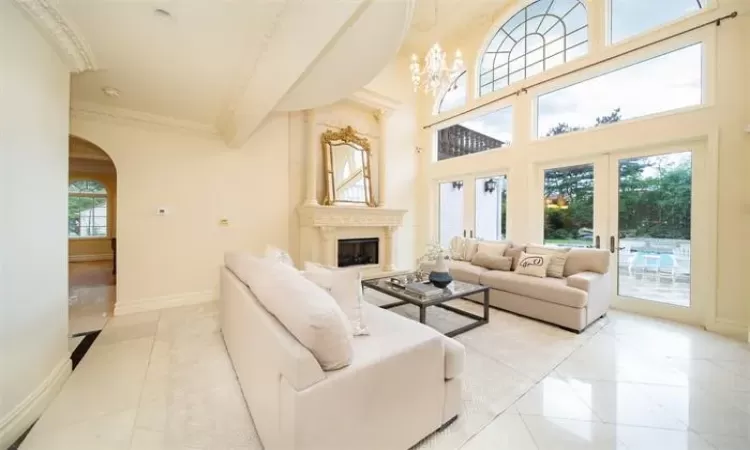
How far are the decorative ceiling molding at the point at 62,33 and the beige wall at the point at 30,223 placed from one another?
0.20 ft

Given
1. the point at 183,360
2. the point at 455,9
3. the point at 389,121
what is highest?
the point at 455,9

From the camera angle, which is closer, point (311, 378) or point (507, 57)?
point (311, 378)

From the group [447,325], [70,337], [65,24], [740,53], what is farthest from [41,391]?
[740,53]

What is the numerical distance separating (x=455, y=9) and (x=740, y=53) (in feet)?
12.5

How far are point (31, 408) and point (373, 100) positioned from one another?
5.67m

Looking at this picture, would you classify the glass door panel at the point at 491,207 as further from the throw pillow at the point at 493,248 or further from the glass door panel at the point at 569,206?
the throw pillow at the point at 493,248

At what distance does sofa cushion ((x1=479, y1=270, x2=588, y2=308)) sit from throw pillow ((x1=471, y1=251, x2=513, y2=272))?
0.15 m

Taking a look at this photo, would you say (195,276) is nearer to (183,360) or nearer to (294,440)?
(183,360)

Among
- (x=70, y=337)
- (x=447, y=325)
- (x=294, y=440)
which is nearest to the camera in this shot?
(x=294, y=440)

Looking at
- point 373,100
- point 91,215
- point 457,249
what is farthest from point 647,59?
point 91,215

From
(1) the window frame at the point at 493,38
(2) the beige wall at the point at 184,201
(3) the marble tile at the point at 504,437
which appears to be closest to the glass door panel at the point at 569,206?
(1) the window frame at the point at 493,38

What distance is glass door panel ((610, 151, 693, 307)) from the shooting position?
11.4 ft

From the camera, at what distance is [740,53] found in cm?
303

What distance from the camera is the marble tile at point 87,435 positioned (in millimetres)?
1554
